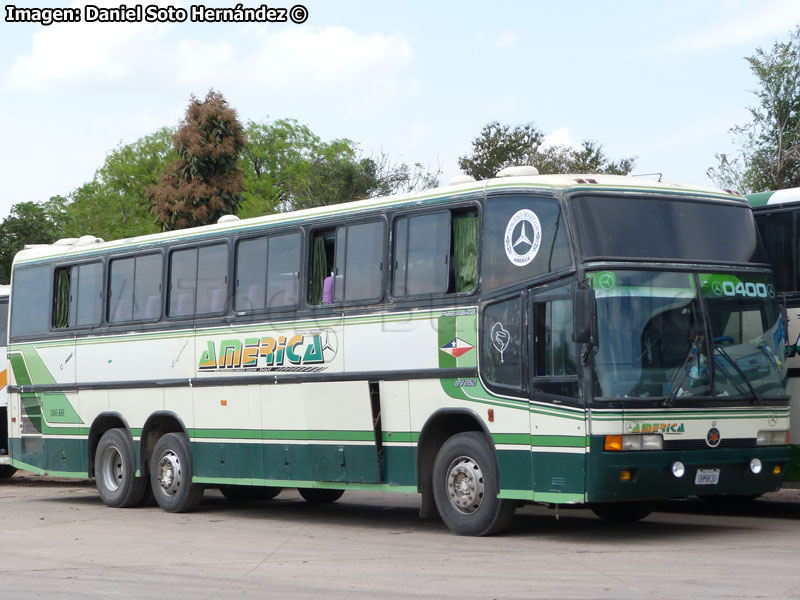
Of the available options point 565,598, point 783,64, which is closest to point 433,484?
point 565,598

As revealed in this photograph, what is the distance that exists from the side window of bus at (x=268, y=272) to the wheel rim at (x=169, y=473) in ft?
A: 8.59

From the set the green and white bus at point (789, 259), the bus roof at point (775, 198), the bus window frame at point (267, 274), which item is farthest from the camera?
the bus window frame at point (267, 274)

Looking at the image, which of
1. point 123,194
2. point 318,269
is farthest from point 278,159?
point 318,269

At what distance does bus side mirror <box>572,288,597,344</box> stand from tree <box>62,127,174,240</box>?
66.3 m

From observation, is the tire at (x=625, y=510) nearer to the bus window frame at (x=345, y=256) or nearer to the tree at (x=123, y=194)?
the bus window frame at (x=345, y=256)

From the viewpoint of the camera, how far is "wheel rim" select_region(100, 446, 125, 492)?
758 inches

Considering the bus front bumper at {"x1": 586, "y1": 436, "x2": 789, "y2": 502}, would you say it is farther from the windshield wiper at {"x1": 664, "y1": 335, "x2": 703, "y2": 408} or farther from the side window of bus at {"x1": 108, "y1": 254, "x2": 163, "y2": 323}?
the side window of bus at {"x1": 108, "y1": 254, "x2": 163, "y2": 323}

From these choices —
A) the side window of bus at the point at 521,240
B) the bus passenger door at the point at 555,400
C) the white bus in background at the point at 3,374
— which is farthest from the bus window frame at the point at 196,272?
the white bus in background at the point at 3,374

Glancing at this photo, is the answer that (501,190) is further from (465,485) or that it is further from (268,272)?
(268,272)

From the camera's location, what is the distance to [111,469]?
19422 mm

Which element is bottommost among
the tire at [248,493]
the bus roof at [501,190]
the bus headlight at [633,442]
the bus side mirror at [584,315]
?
the tire at [248,493]

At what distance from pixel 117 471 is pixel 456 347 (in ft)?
25.1

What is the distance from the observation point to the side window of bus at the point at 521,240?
12778 millimetres

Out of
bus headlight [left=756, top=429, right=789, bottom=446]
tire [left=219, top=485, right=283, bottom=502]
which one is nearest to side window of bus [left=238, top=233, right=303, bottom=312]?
tire [left=219, top=485, right=283, bottom=502]
